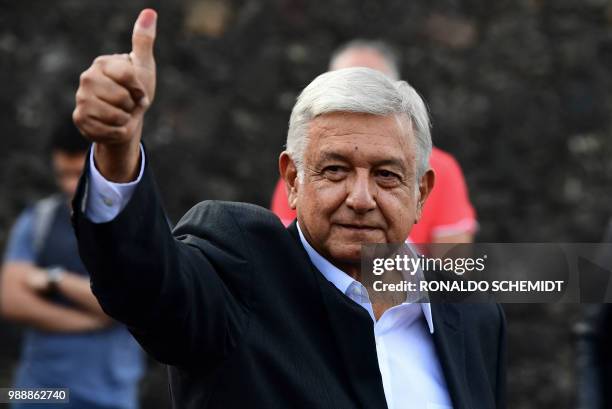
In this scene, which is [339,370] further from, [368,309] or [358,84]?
[358,84]

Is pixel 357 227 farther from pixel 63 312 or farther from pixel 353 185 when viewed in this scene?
pixel 63 312

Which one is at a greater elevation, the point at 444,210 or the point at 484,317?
the point at 444,210

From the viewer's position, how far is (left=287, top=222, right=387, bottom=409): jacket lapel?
2.28 m

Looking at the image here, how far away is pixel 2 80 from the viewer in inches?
246

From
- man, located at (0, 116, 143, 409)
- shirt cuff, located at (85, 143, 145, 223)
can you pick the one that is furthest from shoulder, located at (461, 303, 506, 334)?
man, located at (0, 116, 143, 409)

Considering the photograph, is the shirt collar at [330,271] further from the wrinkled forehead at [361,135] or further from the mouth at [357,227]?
the wrinkled forehead at [361,135]

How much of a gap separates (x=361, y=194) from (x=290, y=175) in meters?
0.27

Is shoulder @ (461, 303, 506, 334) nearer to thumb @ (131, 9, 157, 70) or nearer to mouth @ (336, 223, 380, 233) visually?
mouth @ (336, 223, 380, 233)

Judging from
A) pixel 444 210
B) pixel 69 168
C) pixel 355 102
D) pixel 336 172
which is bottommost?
pixel 336 172

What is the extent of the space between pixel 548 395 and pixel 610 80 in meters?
1.81

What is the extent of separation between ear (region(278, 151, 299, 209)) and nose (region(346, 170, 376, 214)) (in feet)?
0.64

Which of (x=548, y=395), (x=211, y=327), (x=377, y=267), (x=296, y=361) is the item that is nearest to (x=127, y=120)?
(x=211, y=327)

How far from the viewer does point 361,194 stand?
2.39 m

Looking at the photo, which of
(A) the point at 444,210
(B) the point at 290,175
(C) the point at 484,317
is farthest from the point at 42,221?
(C) the point at 484,317
